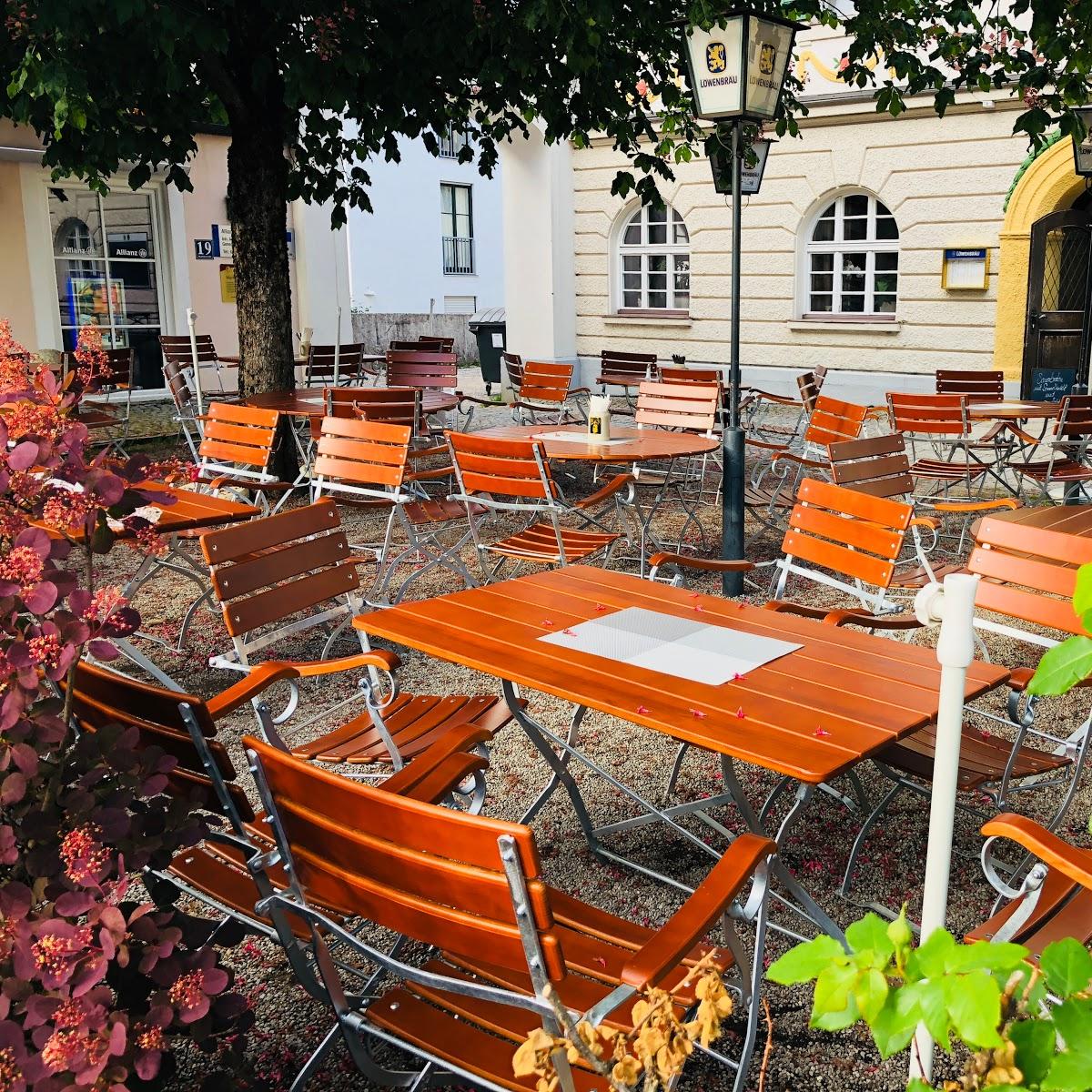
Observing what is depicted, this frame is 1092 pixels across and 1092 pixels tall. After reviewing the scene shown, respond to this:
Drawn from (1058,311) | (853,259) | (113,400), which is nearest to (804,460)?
(1058,311)

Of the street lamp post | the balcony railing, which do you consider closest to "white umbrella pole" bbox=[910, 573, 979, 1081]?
the street lamp post

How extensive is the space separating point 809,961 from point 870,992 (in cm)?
5

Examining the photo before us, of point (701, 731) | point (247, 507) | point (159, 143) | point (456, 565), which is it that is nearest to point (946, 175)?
point (159, 143)

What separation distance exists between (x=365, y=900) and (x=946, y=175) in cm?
1377

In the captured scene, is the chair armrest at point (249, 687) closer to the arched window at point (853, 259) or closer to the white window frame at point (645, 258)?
the arched window at point (853, 259)

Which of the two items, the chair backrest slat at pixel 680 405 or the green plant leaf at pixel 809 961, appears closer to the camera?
the green plant leaf at pixel 809 961

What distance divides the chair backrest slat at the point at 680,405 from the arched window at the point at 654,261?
357 inches

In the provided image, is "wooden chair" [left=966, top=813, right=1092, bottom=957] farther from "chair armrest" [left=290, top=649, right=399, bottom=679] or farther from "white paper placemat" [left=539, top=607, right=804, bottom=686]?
"chair armrest" [left=290, top=649, right=399, bottom=679]

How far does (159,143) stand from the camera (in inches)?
305

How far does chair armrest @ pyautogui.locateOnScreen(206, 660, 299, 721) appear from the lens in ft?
9.45

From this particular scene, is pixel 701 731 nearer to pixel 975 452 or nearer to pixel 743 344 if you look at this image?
pixel 975 452

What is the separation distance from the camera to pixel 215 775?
2242 millimetres

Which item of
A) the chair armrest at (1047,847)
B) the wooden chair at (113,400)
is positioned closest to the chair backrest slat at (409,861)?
the chair armrest at (1047,847)

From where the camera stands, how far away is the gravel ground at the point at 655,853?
2508mm
